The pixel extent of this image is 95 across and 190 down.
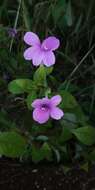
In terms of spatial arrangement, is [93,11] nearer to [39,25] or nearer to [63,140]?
[39,25]

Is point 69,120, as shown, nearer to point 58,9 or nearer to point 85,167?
point 85,167

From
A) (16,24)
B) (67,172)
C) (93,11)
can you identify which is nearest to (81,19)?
(93,11)

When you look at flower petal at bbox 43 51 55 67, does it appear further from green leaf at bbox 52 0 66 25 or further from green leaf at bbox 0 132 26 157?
green leaf at bbox 52 0 66 25

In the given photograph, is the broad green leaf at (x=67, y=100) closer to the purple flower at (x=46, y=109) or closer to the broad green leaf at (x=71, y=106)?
the broad green leaf at (x=71, y=106)

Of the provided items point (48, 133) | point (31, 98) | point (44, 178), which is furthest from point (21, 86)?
point (44, 178)

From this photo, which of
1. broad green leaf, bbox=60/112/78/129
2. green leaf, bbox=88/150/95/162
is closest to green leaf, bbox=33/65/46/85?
broad green leaf, bbox=60/112/78/129

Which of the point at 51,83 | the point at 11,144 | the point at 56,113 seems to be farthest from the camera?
the point at 51,83
